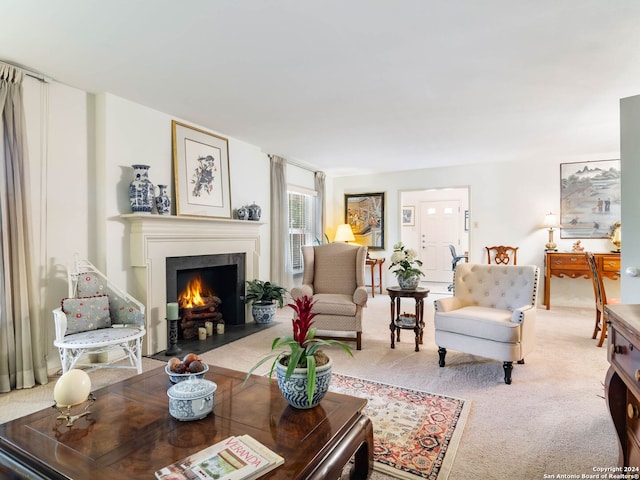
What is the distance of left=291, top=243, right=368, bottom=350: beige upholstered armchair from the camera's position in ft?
11.9

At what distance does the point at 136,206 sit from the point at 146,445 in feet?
8.15

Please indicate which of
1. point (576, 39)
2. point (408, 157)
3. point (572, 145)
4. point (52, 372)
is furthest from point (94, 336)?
point (572, 145)

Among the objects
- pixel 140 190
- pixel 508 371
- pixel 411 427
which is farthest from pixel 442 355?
pixel 140 190

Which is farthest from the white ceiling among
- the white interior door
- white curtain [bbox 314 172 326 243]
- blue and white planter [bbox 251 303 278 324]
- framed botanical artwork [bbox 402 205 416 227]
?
framed botanical artwork [bbox 402 205 416 227]

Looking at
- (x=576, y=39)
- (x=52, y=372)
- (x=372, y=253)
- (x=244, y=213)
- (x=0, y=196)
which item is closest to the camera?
→ (x=576, y=39)

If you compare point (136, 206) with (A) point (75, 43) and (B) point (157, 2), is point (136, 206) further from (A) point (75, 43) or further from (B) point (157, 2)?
(B) point (157, 2)

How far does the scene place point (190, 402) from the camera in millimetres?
1396

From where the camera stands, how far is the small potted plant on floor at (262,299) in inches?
178

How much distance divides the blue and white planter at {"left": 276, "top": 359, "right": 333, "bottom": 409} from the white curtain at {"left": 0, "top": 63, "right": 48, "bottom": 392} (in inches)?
Result: 90.5

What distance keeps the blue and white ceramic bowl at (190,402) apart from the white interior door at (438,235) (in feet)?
25.8

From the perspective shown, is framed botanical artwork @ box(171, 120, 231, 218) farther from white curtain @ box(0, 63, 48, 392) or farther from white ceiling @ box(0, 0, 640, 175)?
white curtain @ box(0, 63, 48, 392)

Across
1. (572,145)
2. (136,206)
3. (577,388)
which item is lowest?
(577,388)

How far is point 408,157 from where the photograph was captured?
566cm

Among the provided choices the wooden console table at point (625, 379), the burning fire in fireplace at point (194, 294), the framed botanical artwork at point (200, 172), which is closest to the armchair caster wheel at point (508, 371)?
the wooden console table at point (625, 379)
